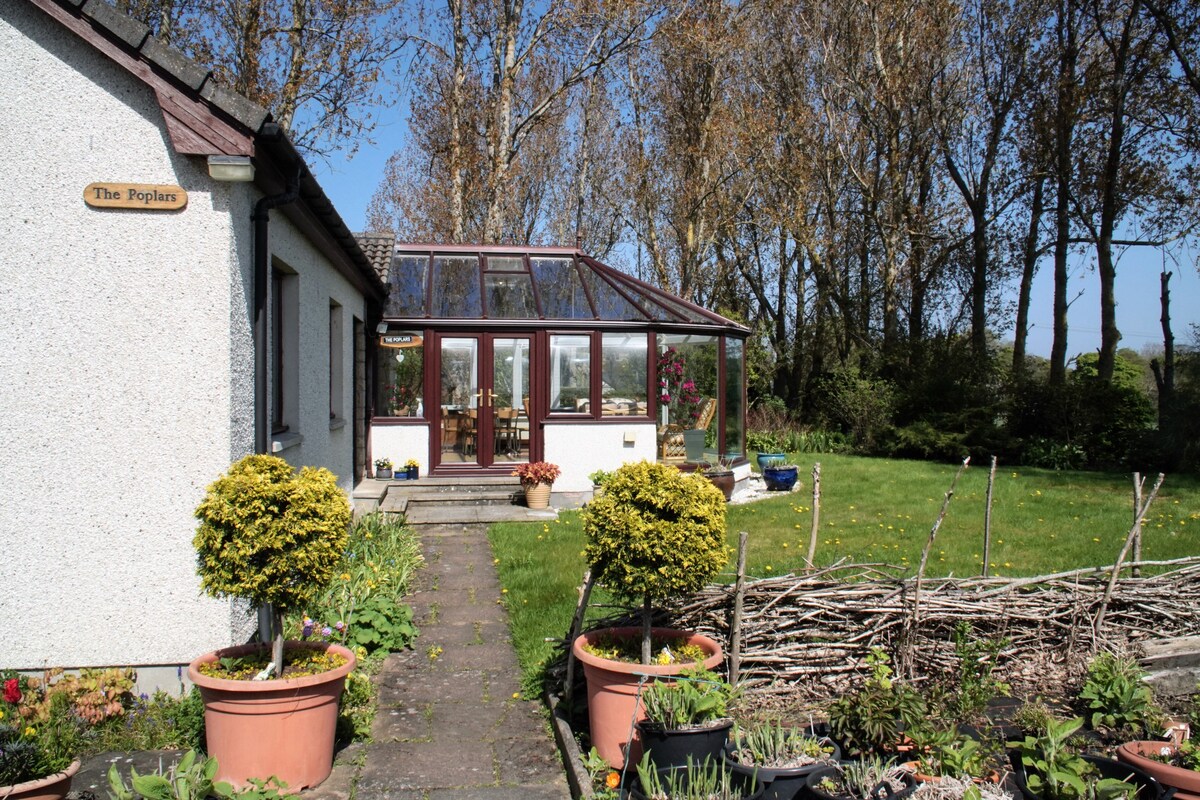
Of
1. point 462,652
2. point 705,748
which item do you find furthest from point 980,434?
point 705,748

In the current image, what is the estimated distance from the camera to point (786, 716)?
432 cm

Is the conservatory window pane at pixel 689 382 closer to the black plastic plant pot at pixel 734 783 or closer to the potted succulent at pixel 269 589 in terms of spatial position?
the potted succulent at pixel 269 589

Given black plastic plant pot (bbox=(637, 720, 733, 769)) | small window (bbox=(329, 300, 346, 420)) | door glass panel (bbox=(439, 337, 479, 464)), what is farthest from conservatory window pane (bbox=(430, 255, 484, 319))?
black plastic plant pot (bbox=(637, 720, 733, 769))

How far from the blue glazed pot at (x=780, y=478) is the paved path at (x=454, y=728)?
824 centimetres

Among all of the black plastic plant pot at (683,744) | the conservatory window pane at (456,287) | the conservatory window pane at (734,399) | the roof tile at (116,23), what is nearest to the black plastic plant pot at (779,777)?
the black plastic plant pot at (683,744)

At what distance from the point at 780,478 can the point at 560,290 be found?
15.3 feet

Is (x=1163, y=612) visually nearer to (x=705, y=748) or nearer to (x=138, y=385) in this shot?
(x=705, y=748)

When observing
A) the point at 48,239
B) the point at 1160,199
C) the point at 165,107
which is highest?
the point at 1160,199

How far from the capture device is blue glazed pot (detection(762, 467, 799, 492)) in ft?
47.8

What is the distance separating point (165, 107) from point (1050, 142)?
20.4 meters

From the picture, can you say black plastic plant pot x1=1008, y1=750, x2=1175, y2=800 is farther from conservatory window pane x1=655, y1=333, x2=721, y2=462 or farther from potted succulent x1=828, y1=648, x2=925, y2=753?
conservatory window pane x1=655, y1=333, x2=721, y2=462

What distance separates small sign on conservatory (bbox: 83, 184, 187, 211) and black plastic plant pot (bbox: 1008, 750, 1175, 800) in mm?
4801

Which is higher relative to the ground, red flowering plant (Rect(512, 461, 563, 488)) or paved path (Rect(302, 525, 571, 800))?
red flowering plant (Rect(512, 461, 563, 488))

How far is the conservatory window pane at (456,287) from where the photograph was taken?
13.4m
